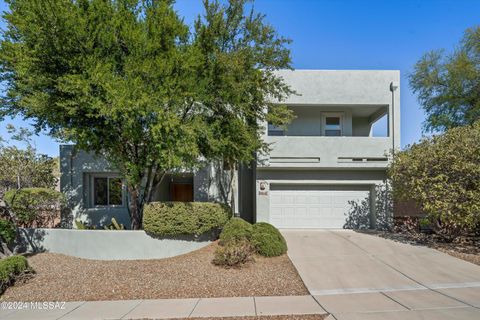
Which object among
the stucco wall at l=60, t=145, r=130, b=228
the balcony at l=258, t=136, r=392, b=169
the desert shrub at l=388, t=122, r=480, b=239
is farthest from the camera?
the stucco wall at l=60, t=145, r=130, b=228

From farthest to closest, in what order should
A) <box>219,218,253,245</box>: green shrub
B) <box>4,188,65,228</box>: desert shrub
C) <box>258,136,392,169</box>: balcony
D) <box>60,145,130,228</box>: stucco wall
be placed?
<box>60,145,130,228</box>: stucco wall
<box>258,136,392,169</box>: balcony
<box>4,188,65,228</box>: desert shrub
<box>219,218,253,245</box>: green shrub

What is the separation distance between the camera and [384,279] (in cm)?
720

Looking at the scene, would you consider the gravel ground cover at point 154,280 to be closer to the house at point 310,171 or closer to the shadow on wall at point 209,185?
the shadow on wall at point 209,185

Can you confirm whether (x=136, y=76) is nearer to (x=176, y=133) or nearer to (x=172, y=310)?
(x=176, y=133)

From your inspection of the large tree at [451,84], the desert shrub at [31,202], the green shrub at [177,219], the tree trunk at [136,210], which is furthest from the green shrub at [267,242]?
the large tree at [451,84]

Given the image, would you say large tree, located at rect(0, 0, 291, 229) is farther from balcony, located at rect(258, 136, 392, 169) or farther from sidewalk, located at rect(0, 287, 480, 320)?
sidewalk, located at rect(0, 287, 480, 320)

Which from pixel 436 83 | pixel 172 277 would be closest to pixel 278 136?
pixel 172 277

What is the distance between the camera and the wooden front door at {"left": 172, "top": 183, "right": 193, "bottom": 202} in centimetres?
1627

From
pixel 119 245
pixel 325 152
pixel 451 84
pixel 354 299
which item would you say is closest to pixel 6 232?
pixel 119 245

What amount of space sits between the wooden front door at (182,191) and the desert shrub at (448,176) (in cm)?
1047

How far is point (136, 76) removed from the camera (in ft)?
27.0

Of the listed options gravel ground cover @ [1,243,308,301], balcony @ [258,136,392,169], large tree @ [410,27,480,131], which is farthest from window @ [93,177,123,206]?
large tree @ [410,27,480,131]

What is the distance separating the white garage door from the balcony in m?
1.37

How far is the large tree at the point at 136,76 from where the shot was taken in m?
7.92
